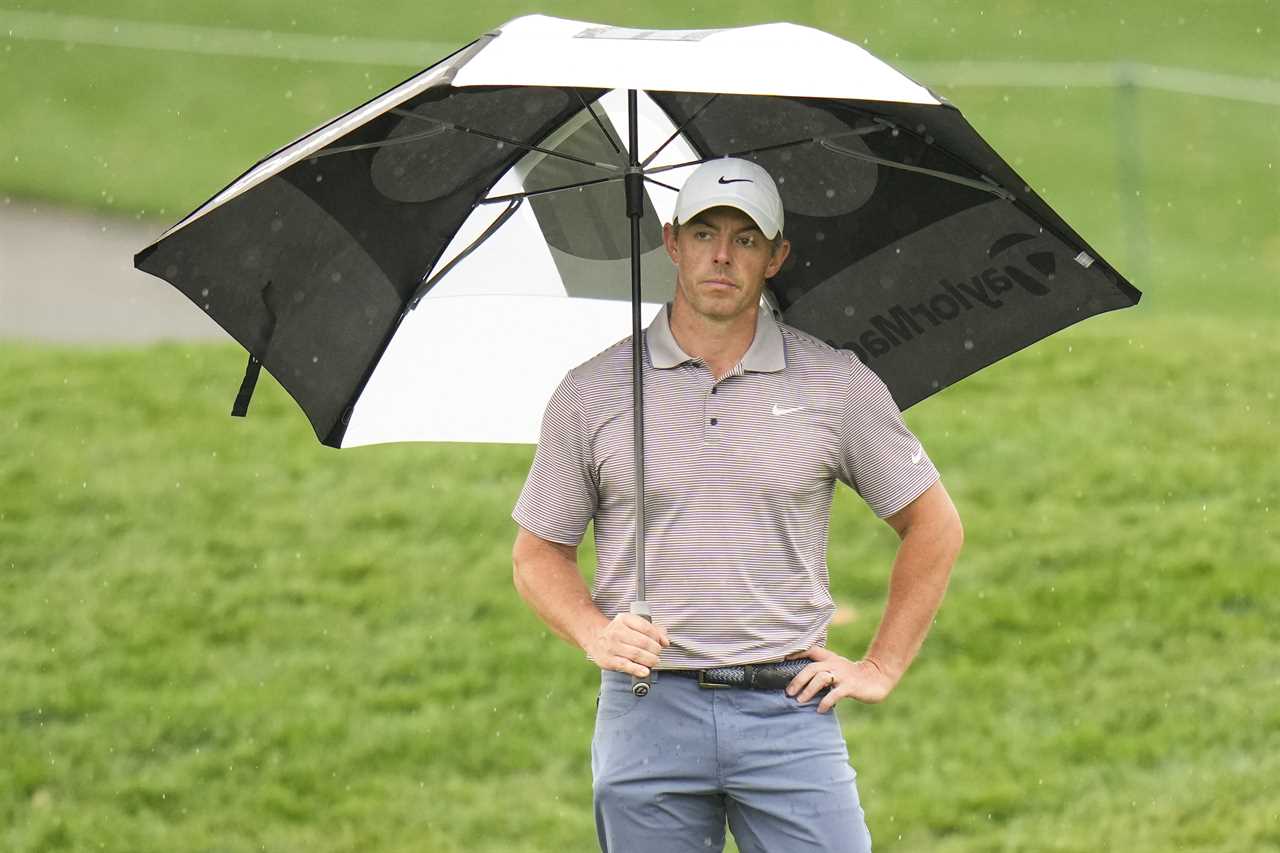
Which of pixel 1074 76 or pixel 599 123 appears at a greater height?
pixel 1074 76

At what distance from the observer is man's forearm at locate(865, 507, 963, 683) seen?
4.53 m

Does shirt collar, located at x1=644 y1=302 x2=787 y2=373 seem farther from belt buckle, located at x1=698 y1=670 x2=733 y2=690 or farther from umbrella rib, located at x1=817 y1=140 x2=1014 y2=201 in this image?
belt buckle, located at x1=698 y1=670 x2=733 y2=690

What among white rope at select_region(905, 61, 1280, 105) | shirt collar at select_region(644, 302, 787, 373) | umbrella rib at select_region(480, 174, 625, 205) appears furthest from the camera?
white rope at select_region(905, 61, 1280, 105)

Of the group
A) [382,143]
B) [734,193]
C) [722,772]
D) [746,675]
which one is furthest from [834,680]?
[382,143]

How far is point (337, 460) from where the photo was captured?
35.6ft

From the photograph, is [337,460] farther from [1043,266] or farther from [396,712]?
[1043,266]

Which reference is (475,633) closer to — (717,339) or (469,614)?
(469,614)

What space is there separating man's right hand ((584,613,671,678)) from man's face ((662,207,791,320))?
714 millimetres

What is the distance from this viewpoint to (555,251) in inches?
201

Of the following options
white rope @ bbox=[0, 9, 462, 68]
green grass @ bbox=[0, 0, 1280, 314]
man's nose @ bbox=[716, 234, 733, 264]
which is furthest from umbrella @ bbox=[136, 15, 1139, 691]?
white rope @ bbox=[0, 9, 462, 68]

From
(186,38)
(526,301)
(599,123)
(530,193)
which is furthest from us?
(186,38)

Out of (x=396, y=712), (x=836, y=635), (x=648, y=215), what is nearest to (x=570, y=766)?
(x=396, y=712)

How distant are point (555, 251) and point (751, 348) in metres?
0.86

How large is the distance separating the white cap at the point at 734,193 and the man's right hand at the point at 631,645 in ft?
2.95
